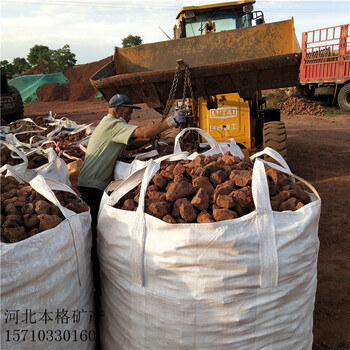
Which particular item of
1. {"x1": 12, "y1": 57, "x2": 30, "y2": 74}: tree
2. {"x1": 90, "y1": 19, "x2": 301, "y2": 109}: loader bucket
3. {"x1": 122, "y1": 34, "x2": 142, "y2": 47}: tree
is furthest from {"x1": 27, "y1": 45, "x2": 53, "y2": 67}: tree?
{"x1": 90, "y1": 19, "x2": 301, "y2": 109}: loader bucket

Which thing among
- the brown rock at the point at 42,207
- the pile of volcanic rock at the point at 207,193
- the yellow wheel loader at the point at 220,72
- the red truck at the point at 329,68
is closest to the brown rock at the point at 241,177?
the pile of volcanic rock at the point at 207,193

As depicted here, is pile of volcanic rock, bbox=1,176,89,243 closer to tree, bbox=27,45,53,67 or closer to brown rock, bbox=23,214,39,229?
brown rock, bbox=23,214,39,229

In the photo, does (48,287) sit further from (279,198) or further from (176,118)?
(176,118)

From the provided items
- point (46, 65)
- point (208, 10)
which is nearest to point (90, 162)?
point (208, 10)

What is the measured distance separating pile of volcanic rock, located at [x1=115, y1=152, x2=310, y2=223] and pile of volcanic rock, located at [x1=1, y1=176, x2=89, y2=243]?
1.03 ft

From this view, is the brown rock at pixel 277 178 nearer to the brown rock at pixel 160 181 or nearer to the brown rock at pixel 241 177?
the brown rock at pixel 241 177

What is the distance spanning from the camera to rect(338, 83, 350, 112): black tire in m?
12.0

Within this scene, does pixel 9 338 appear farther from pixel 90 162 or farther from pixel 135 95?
pixel 135 95

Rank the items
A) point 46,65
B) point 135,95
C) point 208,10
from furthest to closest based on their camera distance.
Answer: point 46,65
point 208,10
point 135,95

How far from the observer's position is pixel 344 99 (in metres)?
12.2

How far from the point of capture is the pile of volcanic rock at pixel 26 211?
1484 mm

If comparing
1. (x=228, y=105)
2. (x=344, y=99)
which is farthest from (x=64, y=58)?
(x=228, y=105)

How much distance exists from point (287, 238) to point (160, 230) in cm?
54

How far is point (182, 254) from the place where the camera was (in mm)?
1453
